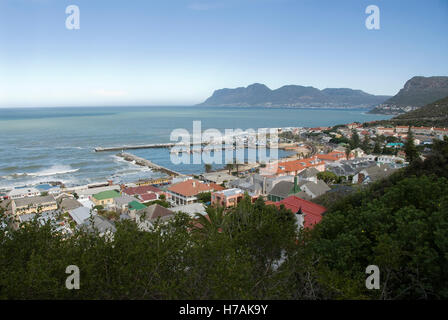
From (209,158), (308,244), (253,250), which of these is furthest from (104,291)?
(209,158)

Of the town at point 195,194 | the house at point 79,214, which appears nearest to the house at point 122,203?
the town at point 195,194

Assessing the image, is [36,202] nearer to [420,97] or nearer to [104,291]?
[104,291]

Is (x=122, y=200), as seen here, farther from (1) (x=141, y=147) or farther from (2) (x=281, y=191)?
(1) (x=141, y=147)

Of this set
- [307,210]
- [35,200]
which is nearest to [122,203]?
[35,200]

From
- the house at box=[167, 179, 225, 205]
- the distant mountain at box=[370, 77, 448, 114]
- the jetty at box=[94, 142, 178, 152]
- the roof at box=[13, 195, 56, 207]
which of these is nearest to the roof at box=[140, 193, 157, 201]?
the house at box=[167, 179, 225, 205]

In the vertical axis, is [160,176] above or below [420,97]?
below

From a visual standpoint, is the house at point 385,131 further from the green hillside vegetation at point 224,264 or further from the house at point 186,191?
the green hillside vegetation at point 224,264
